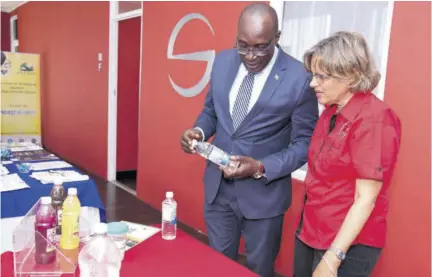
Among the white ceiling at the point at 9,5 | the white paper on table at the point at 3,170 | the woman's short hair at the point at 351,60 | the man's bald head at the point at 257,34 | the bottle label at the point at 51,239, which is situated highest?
the white ceiling at the point at 9,5

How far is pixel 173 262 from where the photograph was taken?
1.33 m

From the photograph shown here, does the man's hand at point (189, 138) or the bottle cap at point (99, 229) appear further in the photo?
the man's hand at point (189, 138)

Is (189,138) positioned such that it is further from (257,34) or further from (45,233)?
(45,233)

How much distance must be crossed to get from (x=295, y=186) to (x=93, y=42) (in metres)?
3.98

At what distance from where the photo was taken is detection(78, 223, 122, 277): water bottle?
1166 millimetres

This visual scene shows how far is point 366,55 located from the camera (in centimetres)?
123

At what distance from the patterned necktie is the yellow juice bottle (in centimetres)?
72

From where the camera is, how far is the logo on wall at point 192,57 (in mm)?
3453

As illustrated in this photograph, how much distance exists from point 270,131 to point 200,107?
198cm

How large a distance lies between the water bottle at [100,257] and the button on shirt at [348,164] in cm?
67

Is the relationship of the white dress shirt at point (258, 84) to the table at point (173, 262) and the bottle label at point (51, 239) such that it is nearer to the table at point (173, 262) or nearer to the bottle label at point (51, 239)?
the table at point (173, 262)

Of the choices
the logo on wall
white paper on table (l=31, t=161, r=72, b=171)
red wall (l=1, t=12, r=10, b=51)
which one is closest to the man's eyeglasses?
white paper on table (l=31, t=161, r=72, b=171)

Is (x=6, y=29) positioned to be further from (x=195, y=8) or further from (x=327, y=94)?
(x=327, y=94)

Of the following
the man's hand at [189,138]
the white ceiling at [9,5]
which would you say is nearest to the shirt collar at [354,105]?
the man's hand at [189,138]
